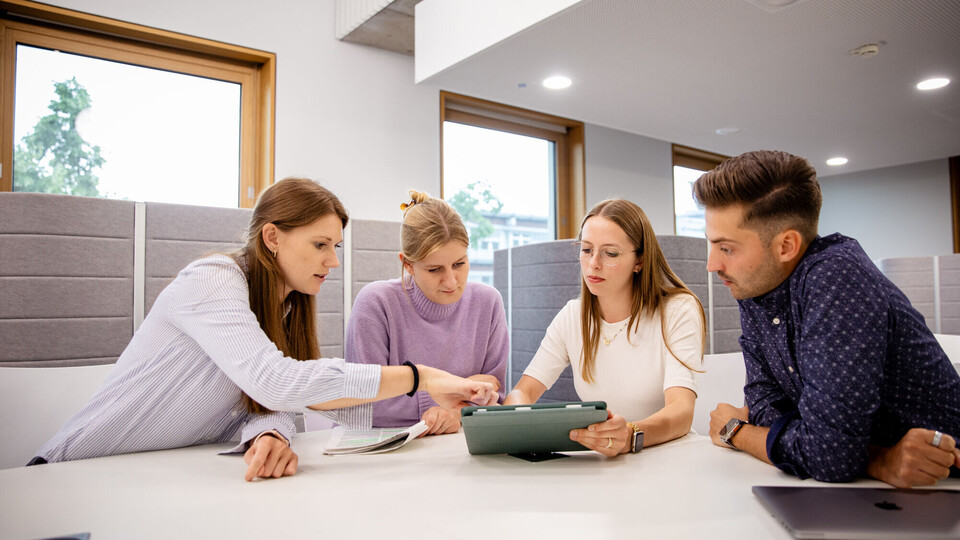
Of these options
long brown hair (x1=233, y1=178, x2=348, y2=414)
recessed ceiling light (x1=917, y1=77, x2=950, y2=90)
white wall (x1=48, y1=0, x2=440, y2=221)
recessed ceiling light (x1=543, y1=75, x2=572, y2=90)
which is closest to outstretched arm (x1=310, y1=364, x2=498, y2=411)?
long brown hair (x1=233, y1=178, x2=348, y2=414)

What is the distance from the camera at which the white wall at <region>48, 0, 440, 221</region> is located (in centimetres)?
373

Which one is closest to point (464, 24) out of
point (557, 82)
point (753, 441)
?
point (557, 82)

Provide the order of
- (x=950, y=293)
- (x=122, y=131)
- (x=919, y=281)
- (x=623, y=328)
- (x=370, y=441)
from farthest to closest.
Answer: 1. (x=919, y=281)
2. (x=950, y=293)
3. (x=122, y=131)
4. (x=623, y=328)
5. (x=370, y=441)

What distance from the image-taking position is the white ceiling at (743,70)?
9.36 ft

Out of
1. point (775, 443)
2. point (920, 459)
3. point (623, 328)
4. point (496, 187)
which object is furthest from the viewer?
point (496, 187)

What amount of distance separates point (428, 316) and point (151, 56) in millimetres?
2890

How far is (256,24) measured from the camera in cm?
380

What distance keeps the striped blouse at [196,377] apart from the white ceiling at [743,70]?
7.28ft

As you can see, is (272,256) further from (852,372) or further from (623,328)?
(852,372)

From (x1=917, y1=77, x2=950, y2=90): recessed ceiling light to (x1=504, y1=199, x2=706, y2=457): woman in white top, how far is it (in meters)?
3.19

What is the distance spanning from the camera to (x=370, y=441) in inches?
49.3

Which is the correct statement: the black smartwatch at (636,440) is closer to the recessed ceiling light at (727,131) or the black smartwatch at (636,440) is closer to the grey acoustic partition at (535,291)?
the grey acoustic partition at (535,291)

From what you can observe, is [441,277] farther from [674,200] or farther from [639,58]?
[674,200]

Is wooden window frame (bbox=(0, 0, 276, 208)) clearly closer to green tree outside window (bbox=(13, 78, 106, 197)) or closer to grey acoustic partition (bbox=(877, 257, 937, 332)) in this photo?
green tree outside window (bbox=(13, 78, 106, 197))
